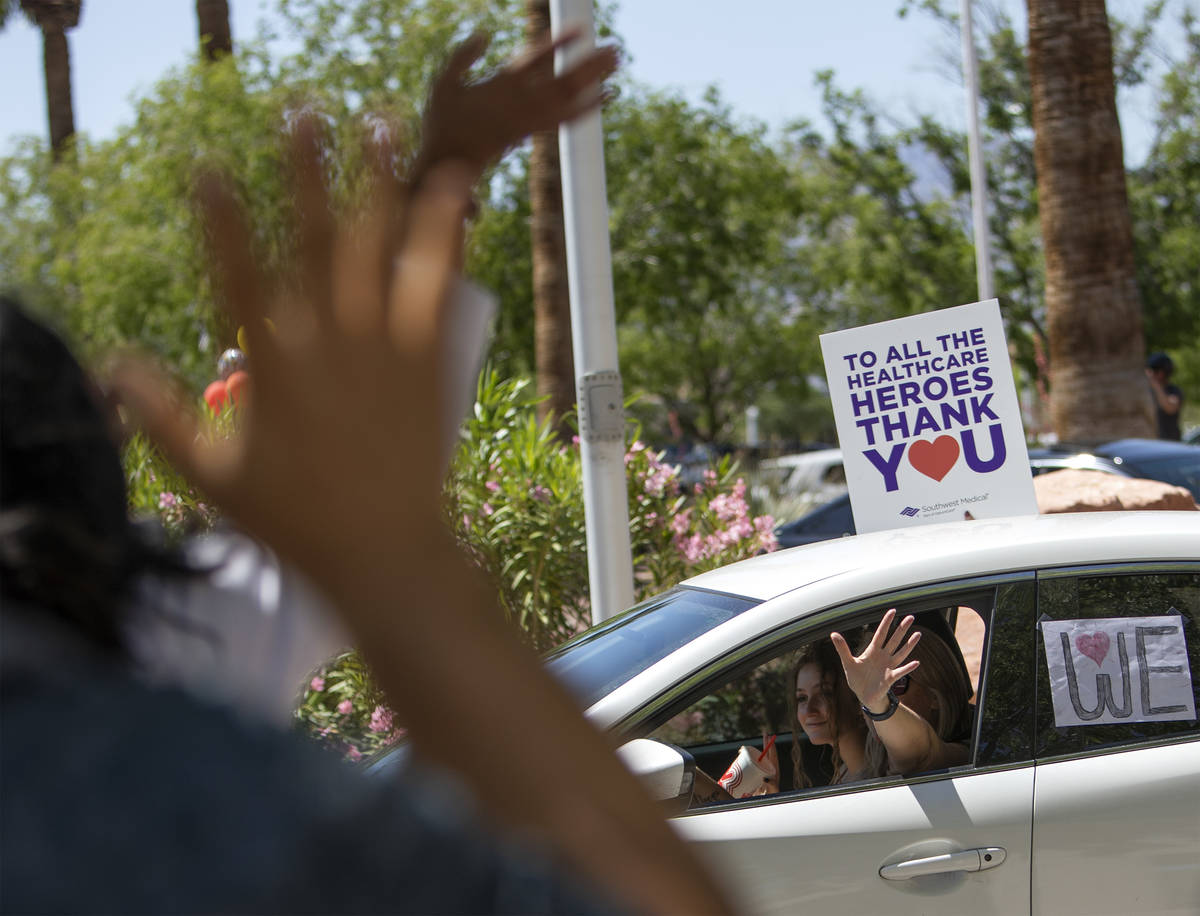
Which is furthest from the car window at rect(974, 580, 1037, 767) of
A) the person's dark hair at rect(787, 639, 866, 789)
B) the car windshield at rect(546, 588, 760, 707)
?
the car windshield at rect(546, 588, 760, 707)

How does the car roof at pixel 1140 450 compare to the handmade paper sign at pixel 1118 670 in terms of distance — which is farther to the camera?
the car roof at pixel 1140 450

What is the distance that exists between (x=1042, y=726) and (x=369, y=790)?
270 centimetres

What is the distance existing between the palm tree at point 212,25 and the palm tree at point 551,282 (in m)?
11.6

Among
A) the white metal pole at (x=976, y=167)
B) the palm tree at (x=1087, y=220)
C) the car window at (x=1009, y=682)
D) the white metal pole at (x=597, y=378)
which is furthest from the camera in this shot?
the white metal pole at (x=976, y=167)

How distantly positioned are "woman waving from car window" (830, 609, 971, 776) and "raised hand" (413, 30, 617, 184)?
2.32 m

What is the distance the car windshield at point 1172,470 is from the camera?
340 inches

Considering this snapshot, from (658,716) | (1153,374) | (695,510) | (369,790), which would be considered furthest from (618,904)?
(1153,374)

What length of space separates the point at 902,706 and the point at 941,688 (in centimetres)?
32

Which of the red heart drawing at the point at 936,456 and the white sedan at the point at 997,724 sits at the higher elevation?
the red heart drawing at the point at 936,456

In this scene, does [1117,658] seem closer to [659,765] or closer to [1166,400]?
[659,765]

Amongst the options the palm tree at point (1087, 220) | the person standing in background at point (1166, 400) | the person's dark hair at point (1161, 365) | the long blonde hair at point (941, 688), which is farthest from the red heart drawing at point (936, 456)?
the person's dark hair at point (1161, 365)

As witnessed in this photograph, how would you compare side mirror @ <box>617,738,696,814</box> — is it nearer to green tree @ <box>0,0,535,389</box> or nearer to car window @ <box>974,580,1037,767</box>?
car window @ <box>974,580,1037,767</box>

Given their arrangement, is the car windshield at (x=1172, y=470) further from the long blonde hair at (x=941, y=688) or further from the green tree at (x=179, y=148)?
the green tree at (x=179, y=148)

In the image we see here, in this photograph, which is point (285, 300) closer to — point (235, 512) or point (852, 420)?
point (235, 512)
